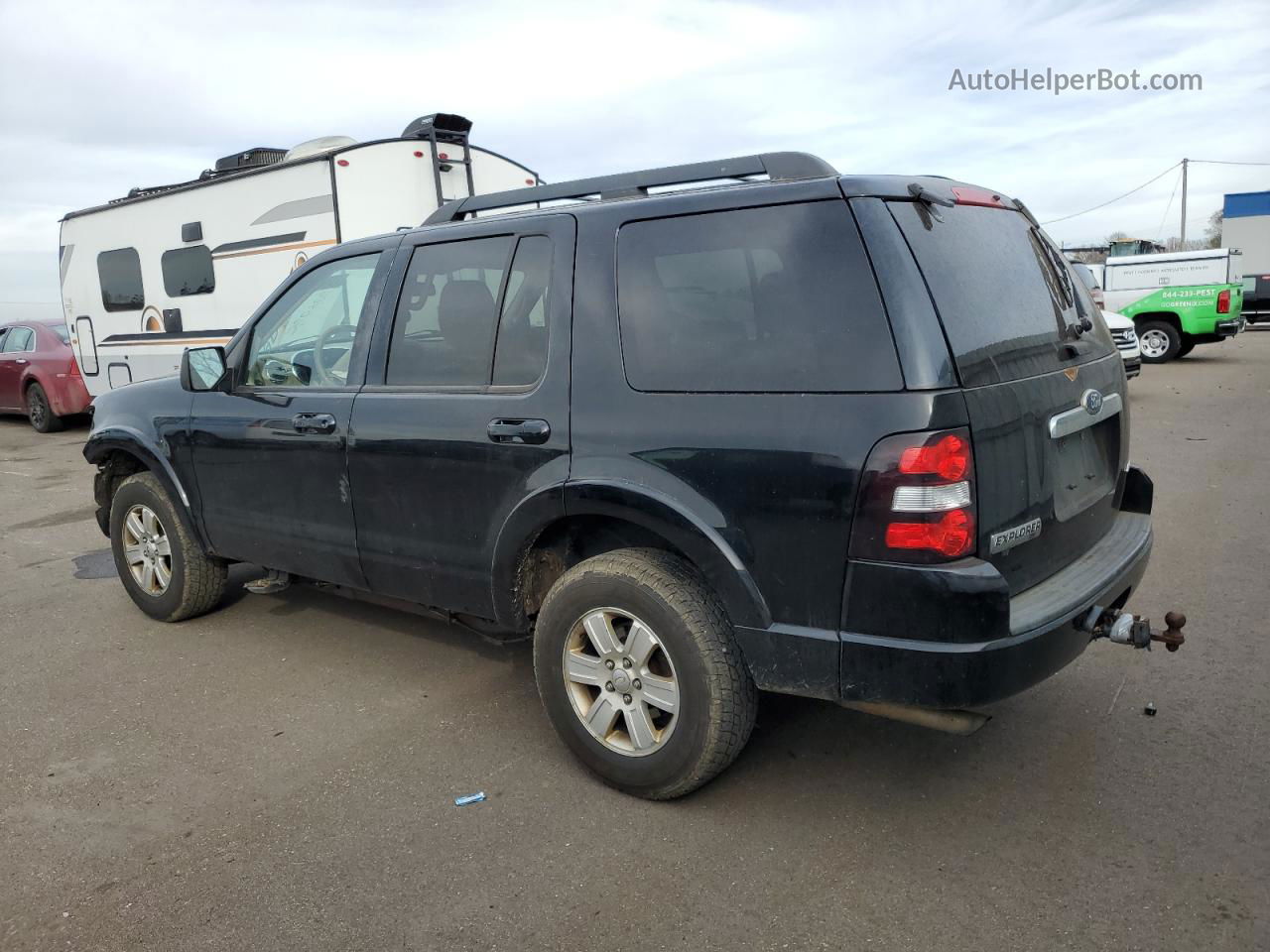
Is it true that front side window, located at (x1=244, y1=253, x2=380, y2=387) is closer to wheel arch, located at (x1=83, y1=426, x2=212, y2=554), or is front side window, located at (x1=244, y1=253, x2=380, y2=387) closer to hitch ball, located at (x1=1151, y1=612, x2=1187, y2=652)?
wheel arch, located at (x1=83, y1=426, x2=212, y2=554)

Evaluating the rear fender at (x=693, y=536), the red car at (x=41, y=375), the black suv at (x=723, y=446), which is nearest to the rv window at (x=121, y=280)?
the red car at (x=41, y=375)

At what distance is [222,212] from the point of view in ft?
34.7

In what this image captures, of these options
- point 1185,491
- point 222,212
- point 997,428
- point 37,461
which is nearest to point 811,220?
point 997,428

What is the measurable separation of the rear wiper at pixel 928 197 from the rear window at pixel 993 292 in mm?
20

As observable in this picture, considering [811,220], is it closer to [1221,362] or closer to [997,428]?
[997,428]

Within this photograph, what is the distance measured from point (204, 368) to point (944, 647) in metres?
3.62

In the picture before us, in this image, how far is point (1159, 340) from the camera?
17781mm

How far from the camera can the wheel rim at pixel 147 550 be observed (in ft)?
16.9

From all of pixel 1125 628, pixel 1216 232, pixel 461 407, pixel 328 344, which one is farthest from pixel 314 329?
pixel 1216 232

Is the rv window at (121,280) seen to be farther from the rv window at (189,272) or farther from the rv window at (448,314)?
the rv window at (448,314)

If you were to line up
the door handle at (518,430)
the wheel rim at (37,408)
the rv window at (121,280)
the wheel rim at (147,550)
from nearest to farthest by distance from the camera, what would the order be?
the door handle at (518,430) < the wheel rim at (147,550) < the rv window at (121,280) < the wheel rim at (37,408)

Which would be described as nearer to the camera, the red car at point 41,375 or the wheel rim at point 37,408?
the red car at point 41,375

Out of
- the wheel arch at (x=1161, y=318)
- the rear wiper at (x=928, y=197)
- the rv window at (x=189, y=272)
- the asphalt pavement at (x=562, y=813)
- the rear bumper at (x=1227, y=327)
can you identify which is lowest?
the asphalt pavement at (x=562, y=813)

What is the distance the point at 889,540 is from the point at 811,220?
96 cm
